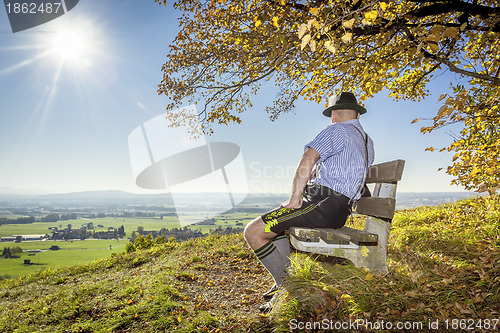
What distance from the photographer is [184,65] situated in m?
8.38

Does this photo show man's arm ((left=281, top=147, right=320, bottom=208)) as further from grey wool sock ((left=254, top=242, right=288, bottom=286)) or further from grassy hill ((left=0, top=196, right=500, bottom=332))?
grassy hill ((left=0, top=196, right=500, bottom=332))

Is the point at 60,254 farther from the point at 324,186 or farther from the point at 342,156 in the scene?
the point at 342,156

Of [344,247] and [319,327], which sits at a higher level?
[344,247]

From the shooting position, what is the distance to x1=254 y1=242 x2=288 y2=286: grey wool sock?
3.44 metres

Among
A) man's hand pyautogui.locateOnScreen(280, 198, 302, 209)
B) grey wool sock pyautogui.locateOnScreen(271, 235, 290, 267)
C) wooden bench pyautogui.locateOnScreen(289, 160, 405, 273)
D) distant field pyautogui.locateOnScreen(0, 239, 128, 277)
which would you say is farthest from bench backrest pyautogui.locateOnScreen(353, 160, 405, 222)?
distant field pyautogui.locateOnScreen(0, 239, 128, 277)

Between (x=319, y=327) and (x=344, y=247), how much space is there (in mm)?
936

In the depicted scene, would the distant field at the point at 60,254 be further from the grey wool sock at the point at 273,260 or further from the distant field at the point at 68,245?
the grey wool sock at the point at 273,260

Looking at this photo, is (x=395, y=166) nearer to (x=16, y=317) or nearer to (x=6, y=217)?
(x=16, y=317)

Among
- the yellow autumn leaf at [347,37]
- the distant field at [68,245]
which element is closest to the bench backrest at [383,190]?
the yellow autumn leaf at [347,37]

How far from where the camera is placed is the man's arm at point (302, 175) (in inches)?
123

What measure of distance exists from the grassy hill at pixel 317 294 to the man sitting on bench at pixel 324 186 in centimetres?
58

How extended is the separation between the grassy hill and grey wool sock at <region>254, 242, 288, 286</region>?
151 millimetres

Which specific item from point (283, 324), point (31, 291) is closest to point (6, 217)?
point (31, 291)

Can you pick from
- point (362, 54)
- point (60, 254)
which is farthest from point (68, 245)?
point (362, 54)
